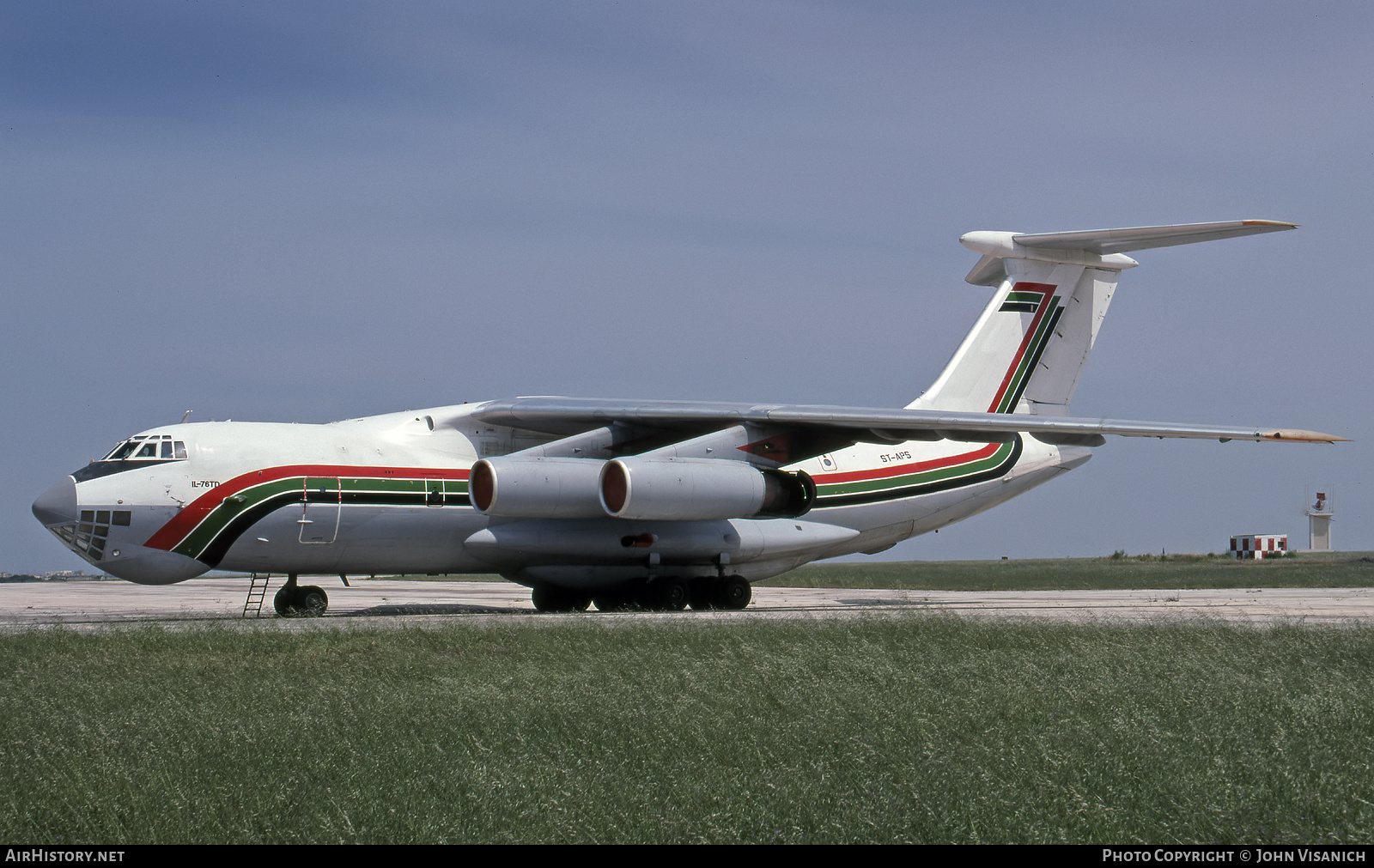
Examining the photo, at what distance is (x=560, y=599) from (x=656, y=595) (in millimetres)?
1247

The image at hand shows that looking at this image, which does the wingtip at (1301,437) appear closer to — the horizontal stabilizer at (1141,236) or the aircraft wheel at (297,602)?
the horizontal stabilizer at (1141,236)

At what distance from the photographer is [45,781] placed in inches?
188

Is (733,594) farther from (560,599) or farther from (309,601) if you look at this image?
(309,601)

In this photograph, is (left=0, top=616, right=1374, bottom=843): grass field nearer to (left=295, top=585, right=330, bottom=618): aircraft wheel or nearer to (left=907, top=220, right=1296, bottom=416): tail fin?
(left=295, top=585, right=330, bottom=618): aircraft wheel

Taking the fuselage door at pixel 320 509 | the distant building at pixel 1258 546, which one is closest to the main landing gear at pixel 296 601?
the fuselage door at pixel 320 509

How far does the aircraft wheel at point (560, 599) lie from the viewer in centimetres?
1549

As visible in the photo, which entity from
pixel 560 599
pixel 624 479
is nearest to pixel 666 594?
pixel 560 599

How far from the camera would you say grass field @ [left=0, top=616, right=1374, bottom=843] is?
4.16 metres

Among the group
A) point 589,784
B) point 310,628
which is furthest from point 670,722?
point 310,628

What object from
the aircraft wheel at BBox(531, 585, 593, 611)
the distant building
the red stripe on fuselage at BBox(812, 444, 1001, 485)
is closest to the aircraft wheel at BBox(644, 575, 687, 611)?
the aircraft wheel at BBox(531, 585, 593, 611)

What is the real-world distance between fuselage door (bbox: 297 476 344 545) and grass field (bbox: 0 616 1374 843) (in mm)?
5037

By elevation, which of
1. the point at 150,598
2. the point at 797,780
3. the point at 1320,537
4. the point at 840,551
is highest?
the point at 797,780

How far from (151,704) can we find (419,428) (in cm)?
873

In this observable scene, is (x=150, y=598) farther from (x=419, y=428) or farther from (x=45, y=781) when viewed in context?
(x=45, y=781)
